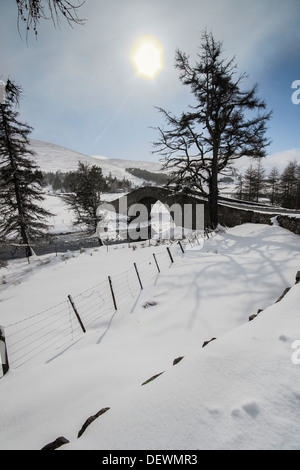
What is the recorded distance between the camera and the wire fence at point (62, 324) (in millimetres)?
4699

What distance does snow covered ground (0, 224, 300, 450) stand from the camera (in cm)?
146

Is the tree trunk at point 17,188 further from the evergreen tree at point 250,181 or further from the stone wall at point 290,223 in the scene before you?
the evergreen tree at point 250,181

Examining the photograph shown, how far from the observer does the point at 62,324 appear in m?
5.75

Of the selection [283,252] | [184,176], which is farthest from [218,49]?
[283,252]

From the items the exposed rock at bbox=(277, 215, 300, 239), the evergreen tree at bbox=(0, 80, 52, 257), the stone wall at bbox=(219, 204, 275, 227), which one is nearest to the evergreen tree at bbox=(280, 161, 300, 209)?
the stone wall at bbox=(219, 204, 275, 227)

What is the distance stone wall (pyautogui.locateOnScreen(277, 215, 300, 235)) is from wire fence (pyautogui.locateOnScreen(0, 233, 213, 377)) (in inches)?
296

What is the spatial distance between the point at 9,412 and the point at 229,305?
471 cm

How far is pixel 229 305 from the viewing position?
494cm

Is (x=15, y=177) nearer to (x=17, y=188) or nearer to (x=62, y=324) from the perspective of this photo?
(x=17, y=188)

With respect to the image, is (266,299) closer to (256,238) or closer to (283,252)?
(283,252)

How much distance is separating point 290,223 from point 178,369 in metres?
11.1

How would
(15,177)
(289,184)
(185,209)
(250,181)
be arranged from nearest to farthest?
(15,177) < (185,209) < (289,184) < (250,181)

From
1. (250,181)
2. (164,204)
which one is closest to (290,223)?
(164,204)

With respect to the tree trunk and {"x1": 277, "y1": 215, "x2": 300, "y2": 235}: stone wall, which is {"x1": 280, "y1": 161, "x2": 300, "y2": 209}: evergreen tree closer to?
{"x1": 277, "y1": 215, "x2": 300, "y2": 235}: stone wall
